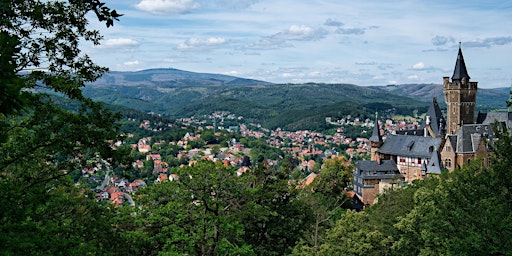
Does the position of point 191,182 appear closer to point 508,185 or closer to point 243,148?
point 508,185

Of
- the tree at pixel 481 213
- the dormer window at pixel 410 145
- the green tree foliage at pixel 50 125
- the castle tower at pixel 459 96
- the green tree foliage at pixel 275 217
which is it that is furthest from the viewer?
the castle tower at pixel 459 96

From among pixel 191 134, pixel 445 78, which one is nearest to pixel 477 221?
pixel 445 78

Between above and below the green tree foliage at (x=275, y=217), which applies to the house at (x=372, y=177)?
below

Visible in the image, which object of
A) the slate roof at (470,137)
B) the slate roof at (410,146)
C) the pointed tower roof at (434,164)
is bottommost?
the pointed tower roof at (434,164)

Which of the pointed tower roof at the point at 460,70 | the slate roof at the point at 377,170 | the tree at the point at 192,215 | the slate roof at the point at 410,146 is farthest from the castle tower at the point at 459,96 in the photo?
the tree at the point at 192,215

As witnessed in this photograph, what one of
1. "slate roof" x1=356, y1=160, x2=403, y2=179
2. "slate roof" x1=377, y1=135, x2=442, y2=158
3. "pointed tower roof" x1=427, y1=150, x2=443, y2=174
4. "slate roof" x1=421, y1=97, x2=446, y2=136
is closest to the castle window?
"pointed tower roof" x1=427, y1=150, x2=443, y2=174

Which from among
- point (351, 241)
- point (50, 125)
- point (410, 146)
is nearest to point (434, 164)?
point (410, 146)

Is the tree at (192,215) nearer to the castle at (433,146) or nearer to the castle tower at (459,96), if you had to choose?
the castle at (433,146)

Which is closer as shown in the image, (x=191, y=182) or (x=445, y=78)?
(x=191, y=182)
